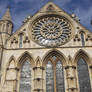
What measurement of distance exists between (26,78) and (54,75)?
303 centimetres

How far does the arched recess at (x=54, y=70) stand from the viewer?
1716 cm

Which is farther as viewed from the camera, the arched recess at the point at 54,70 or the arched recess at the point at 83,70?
the arched recess at the point at 54,70

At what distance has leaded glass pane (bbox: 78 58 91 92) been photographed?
1686 centimetres

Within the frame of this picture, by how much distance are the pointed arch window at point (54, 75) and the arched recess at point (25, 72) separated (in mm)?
1828

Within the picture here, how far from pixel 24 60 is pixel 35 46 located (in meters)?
2.05

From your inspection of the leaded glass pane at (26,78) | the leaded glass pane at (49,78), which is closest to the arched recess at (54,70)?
the leaded glass pane at (49,78)

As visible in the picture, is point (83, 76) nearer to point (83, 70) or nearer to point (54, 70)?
point (83, 70)

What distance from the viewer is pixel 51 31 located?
20703 mm

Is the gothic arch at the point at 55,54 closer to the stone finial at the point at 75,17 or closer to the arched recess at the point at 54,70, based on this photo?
the arched recess at the point at 54,70

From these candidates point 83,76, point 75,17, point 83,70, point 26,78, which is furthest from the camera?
point 75,17

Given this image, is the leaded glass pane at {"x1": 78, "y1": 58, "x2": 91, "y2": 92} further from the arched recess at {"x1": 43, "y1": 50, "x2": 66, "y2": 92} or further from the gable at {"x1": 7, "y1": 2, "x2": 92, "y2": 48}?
the gable at {"x1": 7, "y1": 2, "x2": 92, "y2": 48}

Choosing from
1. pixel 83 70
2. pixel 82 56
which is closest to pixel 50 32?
pixel 82 56

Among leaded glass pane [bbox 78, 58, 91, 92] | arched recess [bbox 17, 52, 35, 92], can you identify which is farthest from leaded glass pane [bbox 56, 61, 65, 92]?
arched recess [bbox 17, 52, 35, 92]

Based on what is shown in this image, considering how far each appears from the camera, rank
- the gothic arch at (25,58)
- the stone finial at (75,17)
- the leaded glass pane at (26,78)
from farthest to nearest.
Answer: the stone finial at (75,17) → the gothic arch at (25,58) → the leaded glass pane at (26,78)
